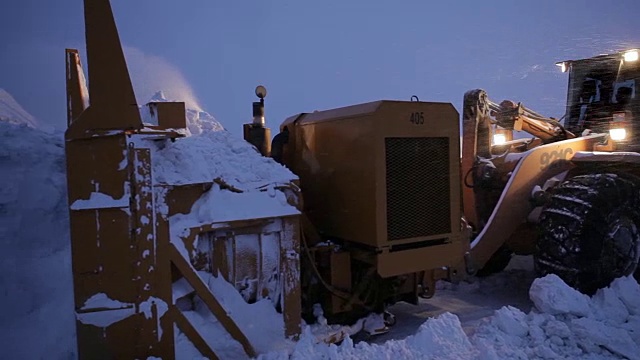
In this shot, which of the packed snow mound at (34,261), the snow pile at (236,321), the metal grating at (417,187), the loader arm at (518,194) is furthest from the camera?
the loader arm at (518,194)

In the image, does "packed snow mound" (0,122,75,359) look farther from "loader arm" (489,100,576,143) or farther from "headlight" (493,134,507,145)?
"headlight" (493,134,507,145)

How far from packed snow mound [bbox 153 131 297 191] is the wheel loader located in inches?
25.6

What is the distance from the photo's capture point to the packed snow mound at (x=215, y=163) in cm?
310

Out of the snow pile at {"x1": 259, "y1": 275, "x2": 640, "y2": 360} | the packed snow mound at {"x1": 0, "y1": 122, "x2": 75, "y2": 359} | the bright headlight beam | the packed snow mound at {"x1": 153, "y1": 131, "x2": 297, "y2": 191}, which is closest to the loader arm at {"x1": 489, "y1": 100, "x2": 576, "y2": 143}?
the bright headlight beam

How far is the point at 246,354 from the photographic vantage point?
3.10m

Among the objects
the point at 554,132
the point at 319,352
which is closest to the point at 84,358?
the point at 319,352

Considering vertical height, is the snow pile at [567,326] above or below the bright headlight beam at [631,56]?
below

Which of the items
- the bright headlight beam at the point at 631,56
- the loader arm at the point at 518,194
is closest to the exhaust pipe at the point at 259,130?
the loader arm at the point at 518,194

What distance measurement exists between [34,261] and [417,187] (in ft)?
8.48

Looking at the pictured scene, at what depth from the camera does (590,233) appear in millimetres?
4328

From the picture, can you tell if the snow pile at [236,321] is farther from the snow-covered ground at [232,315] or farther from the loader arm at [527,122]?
the loader arm at [527,122]

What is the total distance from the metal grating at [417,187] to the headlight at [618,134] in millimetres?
2952

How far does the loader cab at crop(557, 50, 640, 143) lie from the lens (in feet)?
18.2

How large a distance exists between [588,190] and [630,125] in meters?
1.61
